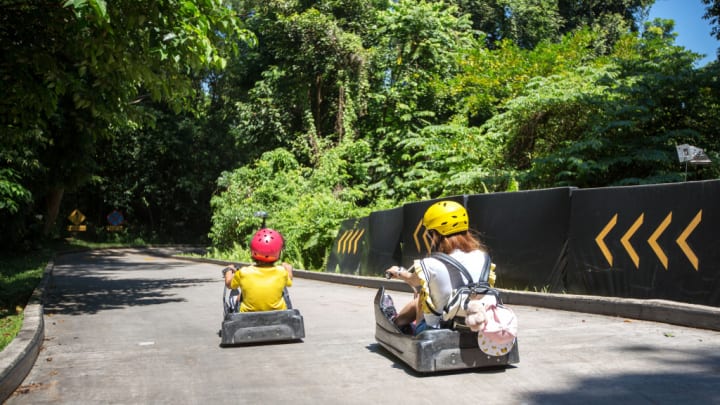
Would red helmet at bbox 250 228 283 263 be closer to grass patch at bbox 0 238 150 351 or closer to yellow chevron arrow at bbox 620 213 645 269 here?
grass patch at bbox 0 238 150 351

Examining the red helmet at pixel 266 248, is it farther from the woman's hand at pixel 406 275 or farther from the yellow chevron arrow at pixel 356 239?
the yellow chevron arrow at pixel 356 239

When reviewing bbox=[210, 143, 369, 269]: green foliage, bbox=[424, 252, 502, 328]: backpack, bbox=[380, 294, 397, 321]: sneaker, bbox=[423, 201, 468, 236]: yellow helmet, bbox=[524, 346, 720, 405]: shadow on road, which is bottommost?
bbox=[524, 346, 720, 405]: shadow on road

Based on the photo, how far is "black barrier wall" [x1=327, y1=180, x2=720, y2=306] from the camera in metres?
7.21

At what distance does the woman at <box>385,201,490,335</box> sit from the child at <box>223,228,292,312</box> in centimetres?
201

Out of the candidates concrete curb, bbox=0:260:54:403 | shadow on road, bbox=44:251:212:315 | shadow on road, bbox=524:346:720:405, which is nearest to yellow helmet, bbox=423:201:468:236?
shadow on road, bbox=524:346:720:405

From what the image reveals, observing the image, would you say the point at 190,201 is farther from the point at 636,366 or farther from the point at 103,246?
the point at 636,366

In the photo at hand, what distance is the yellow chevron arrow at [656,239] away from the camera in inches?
301

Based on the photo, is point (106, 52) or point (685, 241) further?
point (106, 52)

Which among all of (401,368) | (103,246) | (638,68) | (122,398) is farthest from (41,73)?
(103,246)

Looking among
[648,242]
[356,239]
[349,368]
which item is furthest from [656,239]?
[356,239]

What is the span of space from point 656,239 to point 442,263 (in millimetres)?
3991

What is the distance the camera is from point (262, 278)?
693 centimetres

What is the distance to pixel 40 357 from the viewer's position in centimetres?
656

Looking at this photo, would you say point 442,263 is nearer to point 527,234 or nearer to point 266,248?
point 266,248
